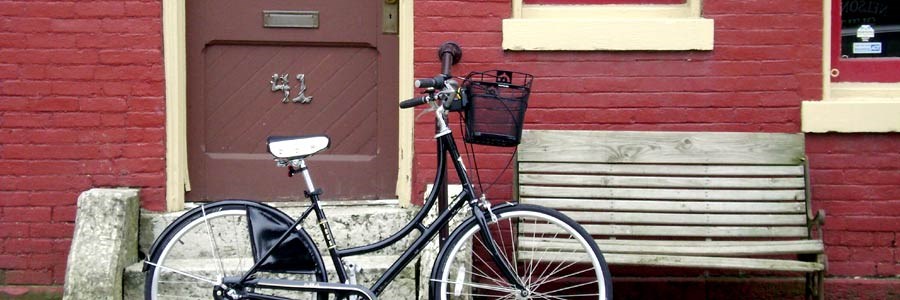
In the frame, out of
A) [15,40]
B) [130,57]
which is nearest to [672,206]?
[130,57]

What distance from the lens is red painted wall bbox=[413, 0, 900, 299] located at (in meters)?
5.60

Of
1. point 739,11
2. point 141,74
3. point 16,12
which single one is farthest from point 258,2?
point 739,11

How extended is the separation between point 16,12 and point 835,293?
14.7ft

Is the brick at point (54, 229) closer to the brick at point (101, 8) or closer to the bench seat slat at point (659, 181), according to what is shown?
the brick at point (101, 8)

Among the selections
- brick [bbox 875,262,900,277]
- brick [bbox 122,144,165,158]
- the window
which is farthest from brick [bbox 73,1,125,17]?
brick [bbox 875,262,900,277]

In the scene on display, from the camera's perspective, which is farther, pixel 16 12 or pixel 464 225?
pixel 16 12

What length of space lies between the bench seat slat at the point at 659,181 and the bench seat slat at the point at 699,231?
21cm

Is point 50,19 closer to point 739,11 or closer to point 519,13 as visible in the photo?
point 519,13

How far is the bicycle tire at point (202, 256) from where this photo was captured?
4.59 m

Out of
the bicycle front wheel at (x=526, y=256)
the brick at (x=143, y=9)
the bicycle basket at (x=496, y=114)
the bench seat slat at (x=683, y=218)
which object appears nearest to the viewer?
the bicycle basket at (x=496, y=114)

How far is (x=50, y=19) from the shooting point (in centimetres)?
550

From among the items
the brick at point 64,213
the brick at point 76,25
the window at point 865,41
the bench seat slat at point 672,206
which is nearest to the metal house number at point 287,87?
the brick at point 76,25

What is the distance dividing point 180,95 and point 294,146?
4.37ft

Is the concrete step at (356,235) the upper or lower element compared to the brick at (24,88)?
lower
